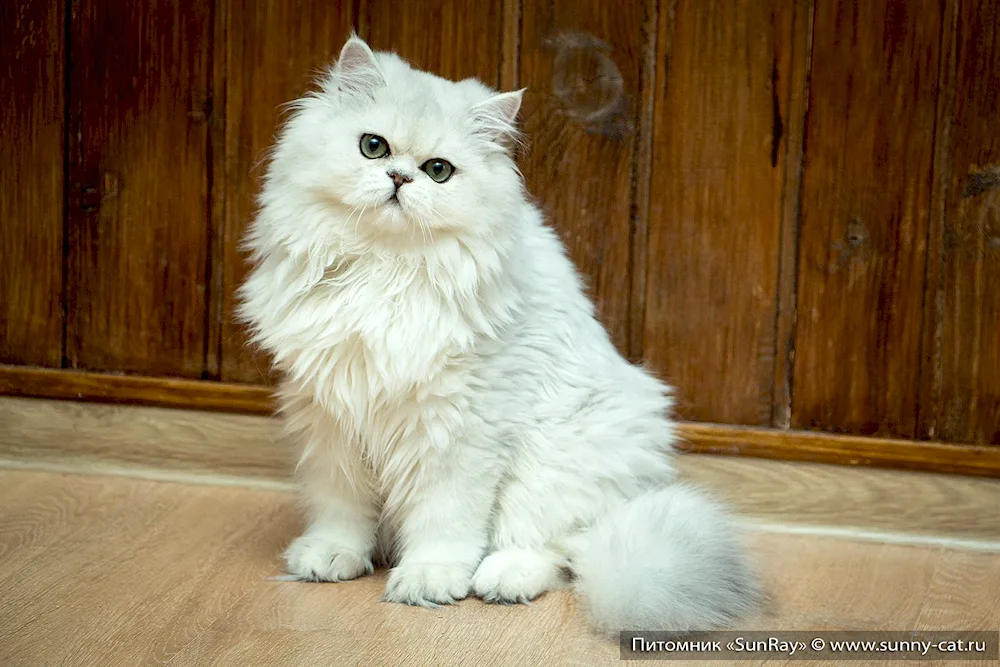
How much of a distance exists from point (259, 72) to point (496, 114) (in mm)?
637

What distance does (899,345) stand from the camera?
1.82 m

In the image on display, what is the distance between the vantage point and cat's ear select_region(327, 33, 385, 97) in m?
1.45

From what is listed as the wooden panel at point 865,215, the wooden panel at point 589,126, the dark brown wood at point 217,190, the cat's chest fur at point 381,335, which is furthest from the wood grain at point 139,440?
the wooden panel at point 865,215

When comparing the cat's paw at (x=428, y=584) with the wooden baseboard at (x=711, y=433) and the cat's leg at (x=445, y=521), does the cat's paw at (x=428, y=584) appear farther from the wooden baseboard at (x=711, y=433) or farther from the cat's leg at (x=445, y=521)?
the wooden baseboard at (x=711, y=433)

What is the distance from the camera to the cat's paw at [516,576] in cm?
148

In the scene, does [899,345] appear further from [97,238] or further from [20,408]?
[20,408]

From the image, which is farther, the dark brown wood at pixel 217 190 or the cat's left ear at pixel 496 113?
the dark brown wood at pixel 217 190

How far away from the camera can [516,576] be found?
1.49 meters

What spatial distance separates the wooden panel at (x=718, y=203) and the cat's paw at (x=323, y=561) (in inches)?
27.4

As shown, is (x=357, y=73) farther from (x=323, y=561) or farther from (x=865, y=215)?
(x=865, y=215)

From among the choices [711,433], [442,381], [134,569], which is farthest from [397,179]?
[711,433]

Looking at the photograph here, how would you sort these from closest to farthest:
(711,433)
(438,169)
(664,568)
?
(664,568) → (438,169) → (711,433)

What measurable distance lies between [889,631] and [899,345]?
59cm

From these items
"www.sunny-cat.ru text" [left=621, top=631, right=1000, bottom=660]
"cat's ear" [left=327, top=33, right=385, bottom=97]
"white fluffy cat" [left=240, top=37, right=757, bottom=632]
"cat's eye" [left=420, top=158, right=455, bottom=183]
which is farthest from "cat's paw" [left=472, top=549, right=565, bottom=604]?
"cat's ear" [left=327, top=33, right=385, bottom=97]
